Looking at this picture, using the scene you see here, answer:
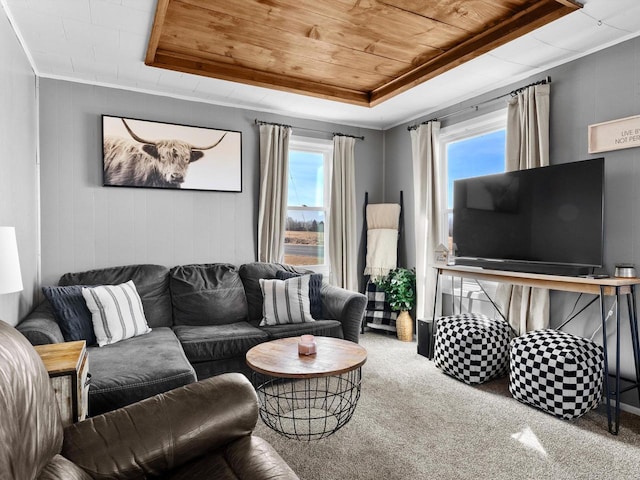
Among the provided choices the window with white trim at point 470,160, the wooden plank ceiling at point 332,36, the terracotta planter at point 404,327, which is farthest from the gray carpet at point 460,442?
the wooden plank ceiling at point 332,36

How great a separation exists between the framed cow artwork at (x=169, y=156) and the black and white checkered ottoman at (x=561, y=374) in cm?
287

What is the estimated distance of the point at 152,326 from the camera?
319cm

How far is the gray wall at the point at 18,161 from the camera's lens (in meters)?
2.23

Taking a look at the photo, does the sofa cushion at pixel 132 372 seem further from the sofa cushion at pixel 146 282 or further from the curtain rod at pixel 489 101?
the curtain rod at pixel 489 101

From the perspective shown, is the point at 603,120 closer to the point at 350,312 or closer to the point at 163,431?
the point at 350,312

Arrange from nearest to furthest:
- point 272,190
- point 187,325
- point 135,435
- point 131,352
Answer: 1. point 135,435
2. point 131,352
3. point 187,325
4. point 272,190

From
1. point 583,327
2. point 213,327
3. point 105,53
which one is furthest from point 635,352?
point 105,53

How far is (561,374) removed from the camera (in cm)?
248

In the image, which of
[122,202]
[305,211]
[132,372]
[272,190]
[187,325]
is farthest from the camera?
[305,211]

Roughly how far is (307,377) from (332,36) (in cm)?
221

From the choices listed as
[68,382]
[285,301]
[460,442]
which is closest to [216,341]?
[285,301]

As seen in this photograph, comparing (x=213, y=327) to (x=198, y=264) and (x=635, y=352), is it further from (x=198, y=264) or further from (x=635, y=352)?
(x=635, y=352)

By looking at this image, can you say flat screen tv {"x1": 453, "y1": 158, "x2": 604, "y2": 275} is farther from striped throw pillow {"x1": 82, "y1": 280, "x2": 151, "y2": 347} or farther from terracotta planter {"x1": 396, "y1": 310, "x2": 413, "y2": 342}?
striped throw pillow {"x1": 82, "y1": 280, "x2": 151, "y2": 347}

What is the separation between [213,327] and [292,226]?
5.18 ft
